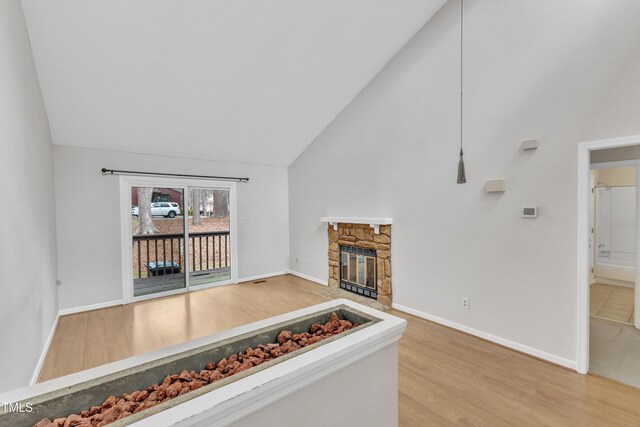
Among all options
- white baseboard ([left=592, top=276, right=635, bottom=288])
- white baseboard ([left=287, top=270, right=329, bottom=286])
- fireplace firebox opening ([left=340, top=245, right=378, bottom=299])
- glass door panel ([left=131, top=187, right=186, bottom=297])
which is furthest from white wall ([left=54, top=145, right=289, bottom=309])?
white baseboard ([left=592, top=276, right=635, bottom=288])

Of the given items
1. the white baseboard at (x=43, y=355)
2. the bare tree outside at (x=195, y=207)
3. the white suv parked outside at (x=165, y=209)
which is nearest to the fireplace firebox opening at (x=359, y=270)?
the bare tree outside at (x=195, y=207)

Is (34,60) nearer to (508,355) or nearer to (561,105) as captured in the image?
(561,105)

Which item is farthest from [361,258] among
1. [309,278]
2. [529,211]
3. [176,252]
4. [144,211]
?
[144,211]

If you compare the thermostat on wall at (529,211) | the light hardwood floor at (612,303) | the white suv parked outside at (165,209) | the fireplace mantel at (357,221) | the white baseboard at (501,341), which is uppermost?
the white suv parked outside at (165,209)

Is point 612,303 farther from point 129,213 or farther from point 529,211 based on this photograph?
point 129,213

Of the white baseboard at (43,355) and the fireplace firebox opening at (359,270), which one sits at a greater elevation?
the fireplace firebox opening at (359,270)

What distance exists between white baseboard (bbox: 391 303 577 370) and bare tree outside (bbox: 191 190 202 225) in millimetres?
3684

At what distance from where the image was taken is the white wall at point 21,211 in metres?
1.83

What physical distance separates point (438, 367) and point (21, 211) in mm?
3583

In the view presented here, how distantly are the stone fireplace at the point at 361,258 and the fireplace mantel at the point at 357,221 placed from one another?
15 millimetres

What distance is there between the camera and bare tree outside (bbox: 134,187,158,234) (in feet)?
14.9

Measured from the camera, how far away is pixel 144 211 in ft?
15.1

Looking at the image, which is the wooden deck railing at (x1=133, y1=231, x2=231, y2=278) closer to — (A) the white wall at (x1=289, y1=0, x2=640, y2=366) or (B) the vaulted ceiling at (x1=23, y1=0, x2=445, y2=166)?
(B) the vaulted ceiling at (x1=23, y1=0, x2=445, y2=166)

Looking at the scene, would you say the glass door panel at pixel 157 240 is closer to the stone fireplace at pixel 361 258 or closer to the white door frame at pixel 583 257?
the stone fireplace at pixel 361 258
